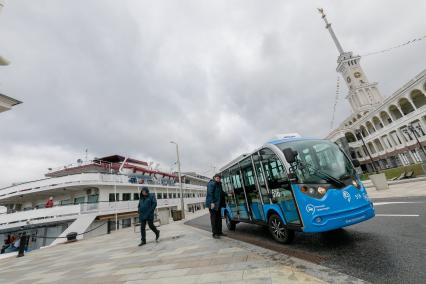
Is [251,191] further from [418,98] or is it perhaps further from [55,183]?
[418,98]

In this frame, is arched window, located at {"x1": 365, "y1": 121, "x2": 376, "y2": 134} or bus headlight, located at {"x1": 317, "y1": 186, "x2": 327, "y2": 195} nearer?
bus headlight, located at {"x1": 317, "y1": 186, "x2": 327, "y2": 195}

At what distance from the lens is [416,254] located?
139 inches

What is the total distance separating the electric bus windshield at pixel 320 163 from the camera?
191 inches

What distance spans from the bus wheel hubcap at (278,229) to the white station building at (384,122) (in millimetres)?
24255

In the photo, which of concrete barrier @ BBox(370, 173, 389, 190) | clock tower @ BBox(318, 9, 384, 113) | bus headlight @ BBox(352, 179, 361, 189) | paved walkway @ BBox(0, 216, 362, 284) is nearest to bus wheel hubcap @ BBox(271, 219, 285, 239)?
paved walkway @ BBox(0, 216, 362, 284)

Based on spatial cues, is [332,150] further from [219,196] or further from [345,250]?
A: [219,196]

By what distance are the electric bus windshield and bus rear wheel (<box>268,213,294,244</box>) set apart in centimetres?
144

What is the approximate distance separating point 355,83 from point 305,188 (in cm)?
7995

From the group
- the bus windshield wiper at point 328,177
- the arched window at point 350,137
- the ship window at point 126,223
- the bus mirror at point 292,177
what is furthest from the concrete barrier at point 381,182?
the arched window at point 350,137

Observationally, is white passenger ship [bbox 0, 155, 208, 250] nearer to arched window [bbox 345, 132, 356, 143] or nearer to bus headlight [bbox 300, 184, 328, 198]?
bus headlight [bbox 300, 184, 328, 198]

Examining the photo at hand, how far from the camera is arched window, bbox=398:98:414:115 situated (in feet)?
125

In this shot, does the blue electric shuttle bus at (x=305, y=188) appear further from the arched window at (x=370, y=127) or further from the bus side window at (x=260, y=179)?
the arched window at (x=370, y=127)

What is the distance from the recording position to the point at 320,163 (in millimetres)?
5105

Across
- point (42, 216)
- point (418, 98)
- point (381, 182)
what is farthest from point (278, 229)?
point (418, 98)
